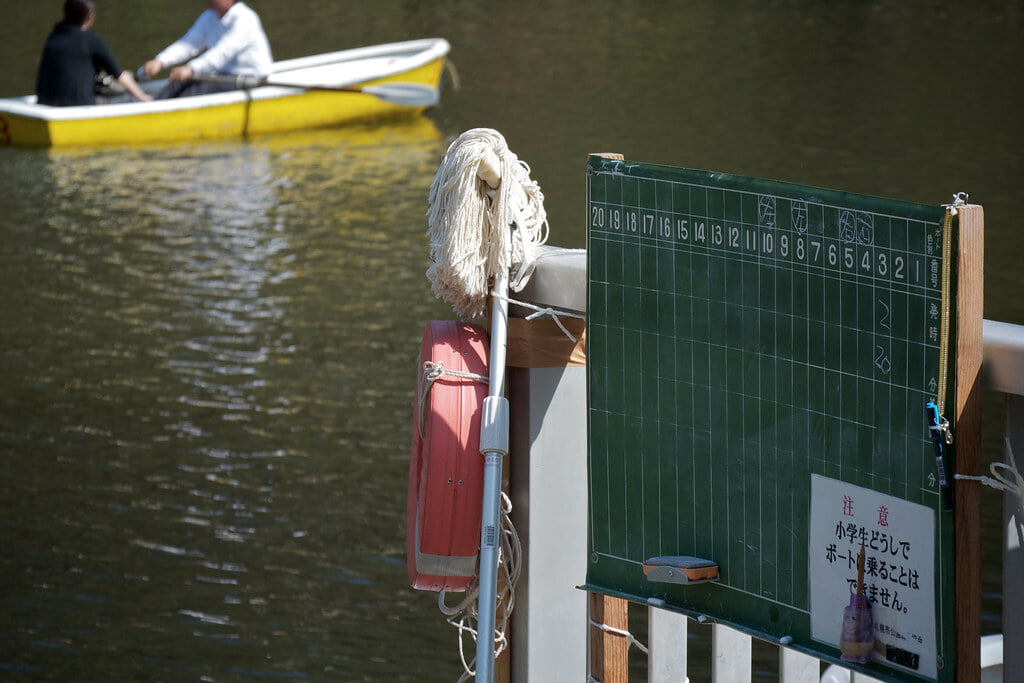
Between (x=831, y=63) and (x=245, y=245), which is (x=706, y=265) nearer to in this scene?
(x=245, y=245)

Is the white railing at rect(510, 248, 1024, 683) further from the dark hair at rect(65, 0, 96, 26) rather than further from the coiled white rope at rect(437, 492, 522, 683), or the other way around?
the dark hair at rect(65, 0, 96, 26)

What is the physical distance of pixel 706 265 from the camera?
1.81 meters

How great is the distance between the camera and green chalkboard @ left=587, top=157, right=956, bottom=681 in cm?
159

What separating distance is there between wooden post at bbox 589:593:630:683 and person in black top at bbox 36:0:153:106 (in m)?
9.57

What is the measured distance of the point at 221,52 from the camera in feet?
37.5

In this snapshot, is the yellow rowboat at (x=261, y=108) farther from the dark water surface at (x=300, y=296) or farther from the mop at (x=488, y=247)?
the mop at (x=488, y=247)

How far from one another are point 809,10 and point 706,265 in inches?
629

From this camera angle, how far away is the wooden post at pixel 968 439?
4.99 feet

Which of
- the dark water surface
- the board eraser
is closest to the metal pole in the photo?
the board eraser

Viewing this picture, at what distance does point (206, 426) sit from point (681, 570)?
4093 millimetres

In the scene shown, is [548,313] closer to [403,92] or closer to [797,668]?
[797,668]

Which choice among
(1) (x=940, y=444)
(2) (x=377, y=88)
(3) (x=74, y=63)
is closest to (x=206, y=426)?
(1) (x=940, y=444)

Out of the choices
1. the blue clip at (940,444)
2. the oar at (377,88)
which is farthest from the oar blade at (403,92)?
the blue clip at (940,444)

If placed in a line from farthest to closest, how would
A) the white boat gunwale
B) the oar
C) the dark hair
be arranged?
1. the oar
2. the dark hair
3. the white boat gunwale
